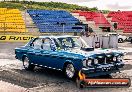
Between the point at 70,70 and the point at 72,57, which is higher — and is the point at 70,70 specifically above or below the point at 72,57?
below

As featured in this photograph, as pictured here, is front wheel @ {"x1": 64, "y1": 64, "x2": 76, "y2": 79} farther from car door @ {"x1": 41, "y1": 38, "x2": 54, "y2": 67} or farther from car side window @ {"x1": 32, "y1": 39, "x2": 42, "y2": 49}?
car side window @ {"x1": 32, "y1": 39, "x2": 42, "y2": 49}

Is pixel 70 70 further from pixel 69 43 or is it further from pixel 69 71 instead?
pixel 69 43

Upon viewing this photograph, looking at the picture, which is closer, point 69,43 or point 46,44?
point 69,43

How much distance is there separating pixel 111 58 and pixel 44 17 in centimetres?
3851

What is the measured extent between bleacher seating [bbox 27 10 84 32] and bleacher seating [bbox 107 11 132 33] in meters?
6.94

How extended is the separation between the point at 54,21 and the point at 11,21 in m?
6.57

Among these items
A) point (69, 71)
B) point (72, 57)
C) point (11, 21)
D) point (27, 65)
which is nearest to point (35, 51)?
point (27, 65)

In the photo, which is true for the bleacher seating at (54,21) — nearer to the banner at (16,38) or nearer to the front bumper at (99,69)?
the banner at (16,38)

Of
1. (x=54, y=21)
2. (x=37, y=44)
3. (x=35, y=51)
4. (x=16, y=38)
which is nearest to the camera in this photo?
(x=35, y=51)

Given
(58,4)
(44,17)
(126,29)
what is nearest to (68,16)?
(44,17)

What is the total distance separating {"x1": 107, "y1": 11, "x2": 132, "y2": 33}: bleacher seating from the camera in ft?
168

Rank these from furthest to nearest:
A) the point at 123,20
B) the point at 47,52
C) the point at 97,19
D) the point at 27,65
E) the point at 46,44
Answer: the point at 97,19, the point at 123,20, the point at 27,65, the point at 46,44, the point at 47,52

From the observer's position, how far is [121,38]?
40969 mm

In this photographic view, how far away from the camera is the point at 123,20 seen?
53719 millimetres
